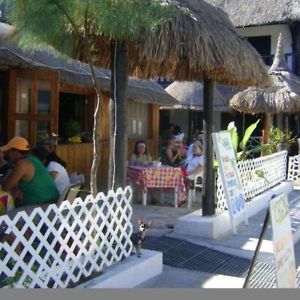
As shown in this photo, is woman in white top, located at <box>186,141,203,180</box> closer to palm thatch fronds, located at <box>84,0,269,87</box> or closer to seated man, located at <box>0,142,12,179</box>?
palm thatch fronds, located at <box>84,0,269,87</box>

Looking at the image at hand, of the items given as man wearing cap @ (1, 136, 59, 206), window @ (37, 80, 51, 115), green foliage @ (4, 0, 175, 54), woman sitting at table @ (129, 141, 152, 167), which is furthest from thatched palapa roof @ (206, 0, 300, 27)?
man wearing cap @ (1, 136, 59, 206)

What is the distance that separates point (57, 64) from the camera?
28.1 feet

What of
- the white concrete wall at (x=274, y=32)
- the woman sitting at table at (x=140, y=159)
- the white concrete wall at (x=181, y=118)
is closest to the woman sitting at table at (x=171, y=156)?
the woman sitting at table at (x=140, y=159)

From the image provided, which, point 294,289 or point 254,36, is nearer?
point 294,289

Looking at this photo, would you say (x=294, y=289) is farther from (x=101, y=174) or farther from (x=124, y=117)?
(x=101, y=174)

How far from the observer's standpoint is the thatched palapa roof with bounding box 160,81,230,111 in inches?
683

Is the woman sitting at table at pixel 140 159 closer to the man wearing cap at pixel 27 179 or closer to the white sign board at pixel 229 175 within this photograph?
the white sign board at pixel 229 175

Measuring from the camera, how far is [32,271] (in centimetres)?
423

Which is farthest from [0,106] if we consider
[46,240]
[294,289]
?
[294,289]

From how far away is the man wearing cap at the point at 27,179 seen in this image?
5.53m

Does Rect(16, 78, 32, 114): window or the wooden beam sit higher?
the wooden beam

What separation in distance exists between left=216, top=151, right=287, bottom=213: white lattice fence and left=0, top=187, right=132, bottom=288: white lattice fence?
312 cm

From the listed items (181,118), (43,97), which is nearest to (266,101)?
(181,118)

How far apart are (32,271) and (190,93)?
1396 centimetres
